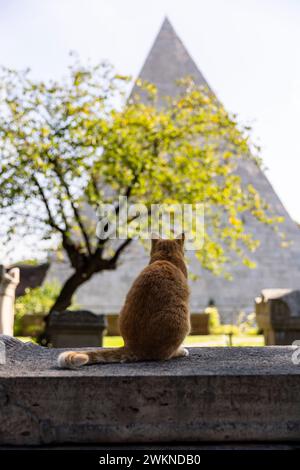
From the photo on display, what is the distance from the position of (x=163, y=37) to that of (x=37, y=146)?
88.1 feet

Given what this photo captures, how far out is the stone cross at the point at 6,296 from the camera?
9.82 m

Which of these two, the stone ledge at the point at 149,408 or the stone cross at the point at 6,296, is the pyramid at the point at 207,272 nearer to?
the stone cross at the point at 6,296

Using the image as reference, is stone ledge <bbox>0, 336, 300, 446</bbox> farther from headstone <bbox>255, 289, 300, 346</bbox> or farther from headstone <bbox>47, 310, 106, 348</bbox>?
headstone <bbox>255, 289, 300, 346</bbox>

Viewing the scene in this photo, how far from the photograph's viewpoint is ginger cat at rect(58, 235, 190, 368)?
3357mm

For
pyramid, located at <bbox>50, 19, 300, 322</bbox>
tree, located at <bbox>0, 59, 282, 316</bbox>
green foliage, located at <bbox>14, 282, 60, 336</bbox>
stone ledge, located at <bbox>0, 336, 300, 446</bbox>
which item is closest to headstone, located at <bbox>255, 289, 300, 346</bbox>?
tree, located at <bbox>0, 59, 282, 316</bbox>

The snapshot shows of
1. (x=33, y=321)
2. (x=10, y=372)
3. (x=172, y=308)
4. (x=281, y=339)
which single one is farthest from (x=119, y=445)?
(x=33, y=321)

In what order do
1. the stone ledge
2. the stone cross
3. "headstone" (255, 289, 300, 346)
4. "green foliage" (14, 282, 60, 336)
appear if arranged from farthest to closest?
"green foliage" (14, 282, 60, 336) < "headstone" (255, 289, 300, 346) < the stone cross < the stone ledge

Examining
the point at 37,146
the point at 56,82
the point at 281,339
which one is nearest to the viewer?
the point at 281,339

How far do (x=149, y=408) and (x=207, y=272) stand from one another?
1086 inches

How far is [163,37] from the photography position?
35719 mm

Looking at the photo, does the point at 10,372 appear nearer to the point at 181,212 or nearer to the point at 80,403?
the point at 80,403

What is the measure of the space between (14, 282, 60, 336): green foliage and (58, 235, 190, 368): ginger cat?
596 inches

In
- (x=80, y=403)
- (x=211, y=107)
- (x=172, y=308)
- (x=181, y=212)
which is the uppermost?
(x=211, y=107)

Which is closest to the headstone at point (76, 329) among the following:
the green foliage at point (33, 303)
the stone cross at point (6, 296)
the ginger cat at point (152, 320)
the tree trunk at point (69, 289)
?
the stone cross at point (6, 296)
